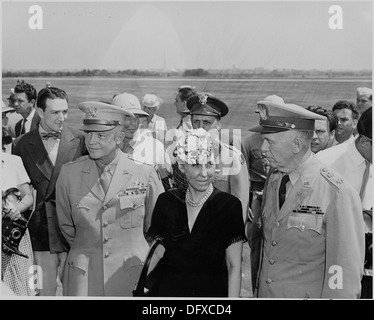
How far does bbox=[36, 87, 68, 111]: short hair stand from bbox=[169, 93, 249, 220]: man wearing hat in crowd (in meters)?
0.77

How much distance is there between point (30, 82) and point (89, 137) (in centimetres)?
49

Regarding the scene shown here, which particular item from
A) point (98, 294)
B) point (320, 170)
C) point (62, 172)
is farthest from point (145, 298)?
point (320, 170)

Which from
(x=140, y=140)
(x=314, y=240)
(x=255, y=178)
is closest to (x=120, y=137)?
(x=140, y=140)

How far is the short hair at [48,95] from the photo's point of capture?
15.6ft

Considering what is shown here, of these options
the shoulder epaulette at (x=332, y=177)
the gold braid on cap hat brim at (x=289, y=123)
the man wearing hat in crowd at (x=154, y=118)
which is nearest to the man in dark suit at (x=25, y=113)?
the man wearing hat in crowd at (x=154, y=118)

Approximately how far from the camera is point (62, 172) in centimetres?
477

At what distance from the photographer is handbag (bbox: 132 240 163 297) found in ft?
15.4

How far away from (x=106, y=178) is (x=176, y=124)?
54 cm

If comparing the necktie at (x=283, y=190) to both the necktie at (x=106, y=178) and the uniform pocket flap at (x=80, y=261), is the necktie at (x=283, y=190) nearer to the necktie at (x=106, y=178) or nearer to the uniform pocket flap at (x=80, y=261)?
the necktie at (x=106, y=178)

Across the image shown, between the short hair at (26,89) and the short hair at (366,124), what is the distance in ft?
6.53

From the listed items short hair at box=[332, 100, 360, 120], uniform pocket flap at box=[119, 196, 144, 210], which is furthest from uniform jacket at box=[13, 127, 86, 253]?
short hair at box=[332, 100, 360, 120]

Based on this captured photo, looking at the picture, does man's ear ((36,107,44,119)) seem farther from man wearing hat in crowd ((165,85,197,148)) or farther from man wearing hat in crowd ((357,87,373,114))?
man wearing hat in crowd ((357,87,373,114))
